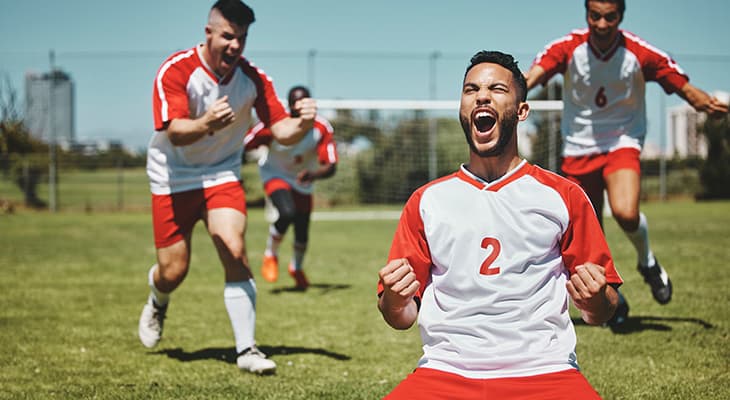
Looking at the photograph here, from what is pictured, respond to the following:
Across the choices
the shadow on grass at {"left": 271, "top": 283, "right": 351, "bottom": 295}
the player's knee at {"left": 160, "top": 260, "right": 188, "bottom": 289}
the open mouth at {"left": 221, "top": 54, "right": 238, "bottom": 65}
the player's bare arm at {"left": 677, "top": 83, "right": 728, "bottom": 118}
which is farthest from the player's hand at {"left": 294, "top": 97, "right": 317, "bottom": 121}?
the shadow on grass at {"left": 271, "top": 283, "right": 351, "bottom": 295}

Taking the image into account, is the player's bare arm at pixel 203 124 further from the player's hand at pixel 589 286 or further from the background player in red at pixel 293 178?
the background player in red at pixel 293 178

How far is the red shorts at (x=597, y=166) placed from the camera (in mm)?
6672

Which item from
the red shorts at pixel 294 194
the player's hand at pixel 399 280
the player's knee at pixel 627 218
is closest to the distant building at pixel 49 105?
the red shorts at pixel 294 194

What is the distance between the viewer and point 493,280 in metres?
3.15

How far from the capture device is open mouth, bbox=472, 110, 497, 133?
3230mm

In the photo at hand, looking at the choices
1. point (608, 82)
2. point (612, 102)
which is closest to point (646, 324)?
point (612, 102)

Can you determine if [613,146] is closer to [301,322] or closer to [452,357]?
[301,322]

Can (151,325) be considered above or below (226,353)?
above

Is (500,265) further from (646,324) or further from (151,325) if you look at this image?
(646,324)

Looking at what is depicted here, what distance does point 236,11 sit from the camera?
215 inches

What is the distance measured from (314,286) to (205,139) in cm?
484

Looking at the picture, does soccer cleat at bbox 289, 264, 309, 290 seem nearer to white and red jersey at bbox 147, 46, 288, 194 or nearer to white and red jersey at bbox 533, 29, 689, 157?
white and red jersey at bbox 147, 46, 288, 194

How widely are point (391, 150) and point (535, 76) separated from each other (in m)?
22.8

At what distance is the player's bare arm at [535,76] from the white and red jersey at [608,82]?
58 millimetres
